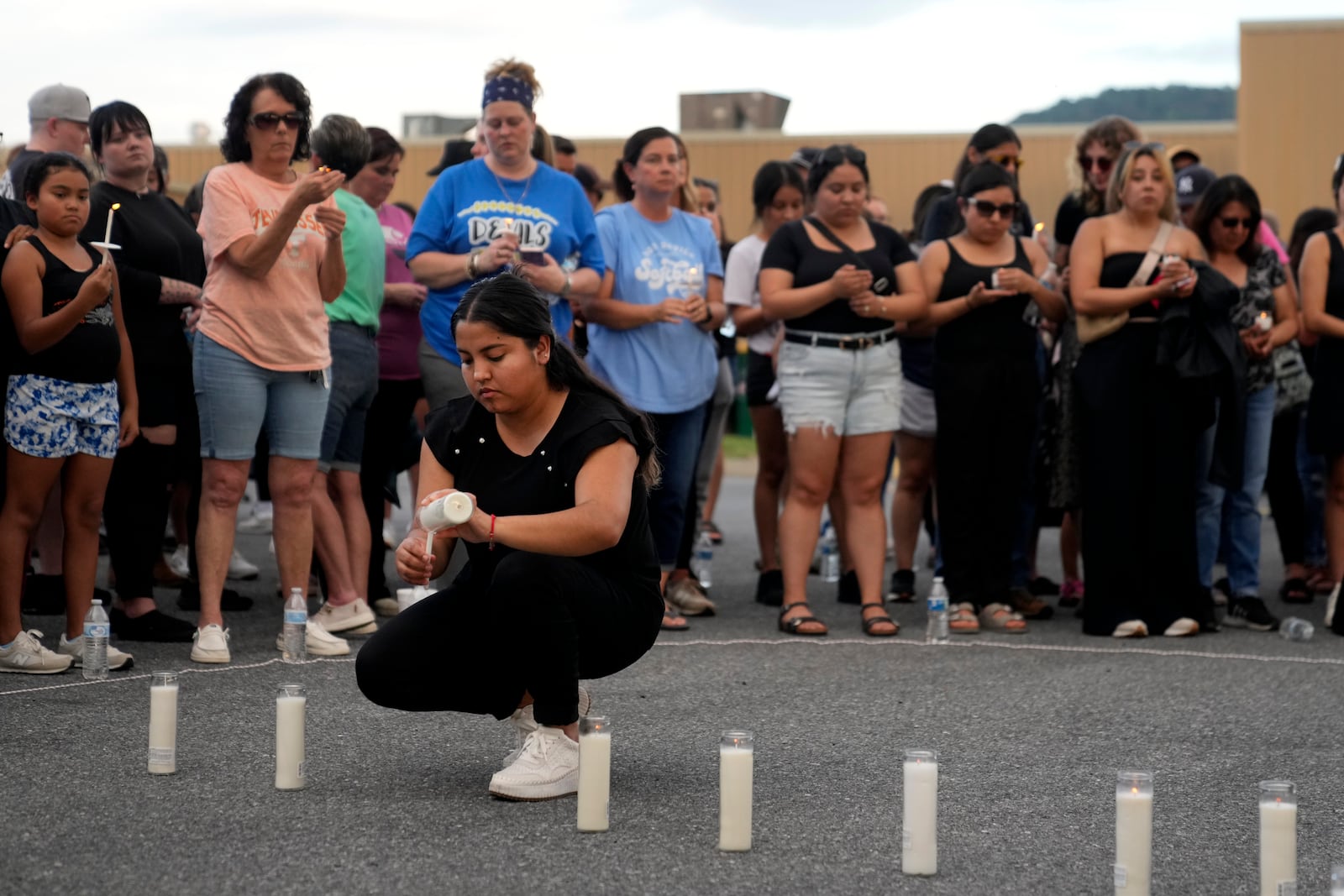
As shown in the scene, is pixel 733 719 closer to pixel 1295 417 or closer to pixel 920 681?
pixel 920 681

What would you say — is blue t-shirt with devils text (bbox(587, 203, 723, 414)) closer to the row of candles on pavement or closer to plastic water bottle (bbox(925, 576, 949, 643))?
plastic water bottle (bbox(925, 576, 949, 643))

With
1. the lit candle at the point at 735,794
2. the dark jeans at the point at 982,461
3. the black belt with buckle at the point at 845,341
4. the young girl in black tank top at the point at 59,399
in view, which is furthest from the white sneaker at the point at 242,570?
the lit candle at the point at 735,794

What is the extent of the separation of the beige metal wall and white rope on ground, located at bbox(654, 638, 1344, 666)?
17291mm

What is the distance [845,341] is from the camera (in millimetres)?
7934

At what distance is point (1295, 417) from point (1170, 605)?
7.66 feet

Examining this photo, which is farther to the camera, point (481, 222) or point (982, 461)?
point (982, 461)

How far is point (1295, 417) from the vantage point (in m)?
9.82

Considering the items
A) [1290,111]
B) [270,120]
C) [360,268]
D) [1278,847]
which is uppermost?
[1290,111]

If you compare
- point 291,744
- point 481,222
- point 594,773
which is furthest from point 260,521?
point 594,773

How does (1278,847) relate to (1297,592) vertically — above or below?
above

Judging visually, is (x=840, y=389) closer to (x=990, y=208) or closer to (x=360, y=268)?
(x=990, y=208)

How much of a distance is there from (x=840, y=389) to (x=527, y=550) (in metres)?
3.57

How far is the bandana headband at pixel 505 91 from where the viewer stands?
772cm

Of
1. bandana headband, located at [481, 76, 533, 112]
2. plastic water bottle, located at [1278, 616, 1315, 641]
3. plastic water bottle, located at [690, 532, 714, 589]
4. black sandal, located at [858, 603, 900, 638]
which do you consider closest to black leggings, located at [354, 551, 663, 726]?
black sandal, located at [858, 603, 900, 638]
